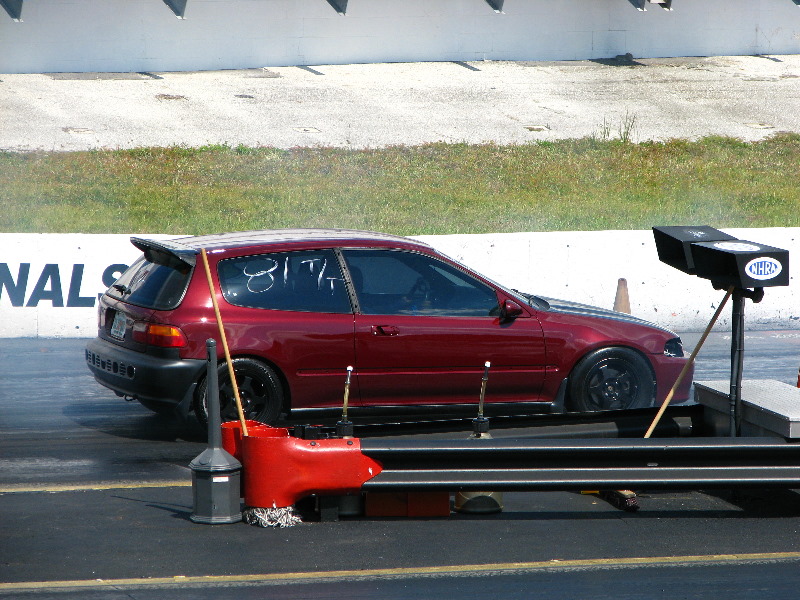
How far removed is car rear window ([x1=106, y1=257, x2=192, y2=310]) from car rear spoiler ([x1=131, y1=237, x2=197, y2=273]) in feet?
0.11

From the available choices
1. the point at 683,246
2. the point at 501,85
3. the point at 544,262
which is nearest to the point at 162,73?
the point at 501,85

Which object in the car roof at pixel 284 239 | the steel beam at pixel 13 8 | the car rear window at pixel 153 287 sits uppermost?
the steel beam at pixel 13 8

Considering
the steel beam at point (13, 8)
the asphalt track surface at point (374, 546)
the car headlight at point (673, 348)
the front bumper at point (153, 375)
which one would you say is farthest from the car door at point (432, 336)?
the steel beam at point (13, 8)

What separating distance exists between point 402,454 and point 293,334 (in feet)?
7.41

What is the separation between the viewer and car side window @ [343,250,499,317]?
8930 mm

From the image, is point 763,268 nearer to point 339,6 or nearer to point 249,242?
point 249,242

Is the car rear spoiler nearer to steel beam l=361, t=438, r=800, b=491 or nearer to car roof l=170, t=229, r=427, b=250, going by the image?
car roof l=170, t=229, r=427, b=250

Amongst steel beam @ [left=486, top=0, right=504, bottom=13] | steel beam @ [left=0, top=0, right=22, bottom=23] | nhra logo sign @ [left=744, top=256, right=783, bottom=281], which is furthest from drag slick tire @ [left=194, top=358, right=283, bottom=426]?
steel beam @ [left=486, top=0, right=504, bottom=13]

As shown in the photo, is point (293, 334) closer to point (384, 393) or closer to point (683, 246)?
point (384, 393)

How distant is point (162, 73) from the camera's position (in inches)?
1314

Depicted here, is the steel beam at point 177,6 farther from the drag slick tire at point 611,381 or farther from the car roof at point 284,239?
the drag slick tire at point 611,381

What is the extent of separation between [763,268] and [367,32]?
96.8 ft

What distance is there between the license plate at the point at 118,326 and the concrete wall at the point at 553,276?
4.68 metres

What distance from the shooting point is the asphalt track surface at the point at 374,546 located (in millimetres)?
5754
